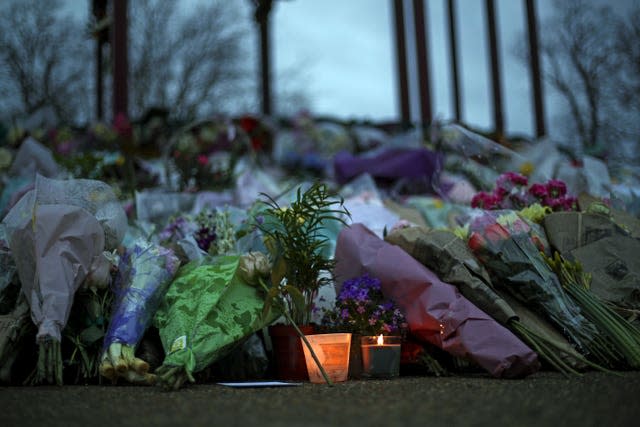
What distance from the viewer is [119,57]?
5.18 meters

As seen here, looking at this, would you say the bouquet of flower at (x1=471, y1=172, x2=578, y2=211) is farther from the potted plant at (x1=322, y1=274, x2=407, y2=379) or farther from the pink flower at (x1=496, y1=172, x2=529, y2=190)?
the potted plant at (x1=322, y1=274, x2=407, y2=379)

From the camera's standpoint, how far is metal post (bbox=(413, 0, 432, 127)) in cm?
602

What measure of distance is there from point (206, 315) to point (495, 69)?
18.6 ft

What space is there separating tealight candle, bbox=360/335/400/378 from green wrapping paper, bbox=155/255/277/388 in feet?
0.94

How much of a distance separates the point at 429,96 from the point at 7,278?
4.46m

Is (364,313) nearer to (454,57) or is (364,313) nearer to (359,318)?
(359,318)

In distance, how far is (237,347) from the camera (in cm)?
211

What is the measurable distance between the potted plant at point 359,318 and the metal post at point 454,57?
573cm

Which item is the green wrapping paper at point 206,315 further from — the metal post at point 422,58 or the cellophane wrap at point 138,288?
the metal post at point 422,58

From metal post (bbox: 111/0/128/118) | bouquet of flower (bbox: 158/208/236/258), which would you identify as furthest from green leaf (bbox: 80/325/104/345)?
metal post (bbox: 111/0/128/118)

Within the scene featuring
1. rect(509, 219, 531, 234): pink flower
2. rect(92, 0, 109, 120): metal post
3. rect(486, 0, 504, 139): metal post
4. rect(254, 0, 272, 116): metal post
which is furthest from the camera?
rect(92, 0, 109, 120): metal post

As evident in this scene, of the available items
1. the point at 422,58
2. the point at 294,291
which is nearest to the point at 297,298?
the point at 294,291

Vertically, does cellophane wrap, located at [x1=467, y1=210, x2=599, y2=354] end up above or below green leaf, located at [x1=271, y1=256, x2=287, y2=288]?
below

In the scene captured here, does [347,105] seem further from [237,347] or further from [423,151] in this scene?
[237,347]
